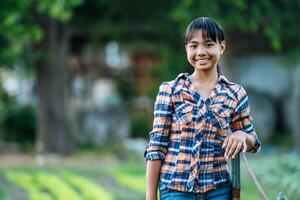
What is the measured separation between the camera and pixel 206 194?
3732 mm

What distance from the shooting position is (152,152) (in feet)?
12.4

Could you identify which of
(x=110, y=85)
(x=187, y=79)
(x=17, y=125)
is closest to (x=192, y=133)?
(x=187, y=79)

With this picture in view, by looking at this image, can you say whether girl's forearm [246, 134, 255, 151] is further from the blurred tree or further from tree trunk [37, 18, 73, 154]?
tree trunk [37, 18, 73, 154]

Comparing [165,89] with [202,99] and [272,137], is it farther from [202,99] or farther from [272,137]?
[272,137]

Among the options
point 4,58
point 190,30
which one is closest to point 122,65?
point 4,58

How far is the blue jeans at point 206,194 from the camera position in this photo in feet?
12.2

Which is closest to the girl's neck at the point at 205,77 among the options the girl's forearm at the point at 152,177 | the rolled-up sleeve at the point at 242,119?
the rolled-up sleeve at the point at 242,119

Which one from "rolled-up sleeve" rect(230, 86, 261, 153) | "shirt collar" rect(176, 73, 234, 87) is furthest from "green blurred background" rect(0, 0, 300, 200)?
"shirt collar" rect(176, 73, 234, 87)

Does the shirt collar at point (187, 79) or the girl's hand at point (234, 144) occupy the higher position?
the shirt collar at point (187, 79)

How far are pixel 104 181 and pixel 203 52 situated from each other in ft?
25.3

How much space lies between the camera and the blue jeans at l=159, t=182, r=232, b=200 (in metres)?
3.73

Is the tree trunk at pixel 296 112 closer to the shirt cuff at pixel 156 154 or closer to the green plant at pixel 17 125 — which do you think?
the green plant at pixel 17 125

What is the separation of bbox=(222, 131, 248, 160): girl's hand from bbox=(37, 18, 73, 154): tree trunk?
526 inches

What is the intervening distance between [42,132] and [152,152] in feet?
44.1
